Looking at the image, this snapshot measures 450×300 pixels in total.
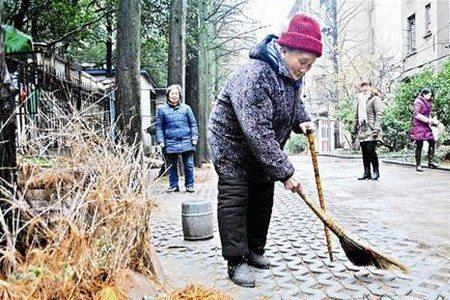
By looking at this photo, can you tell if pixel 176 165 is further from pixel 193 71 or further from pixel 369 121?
pixel 193 71

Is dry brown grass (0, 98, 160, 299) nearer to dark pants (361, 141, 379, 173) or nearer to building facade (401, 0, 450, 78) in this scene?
dark pants (361, 141, 379, 173)

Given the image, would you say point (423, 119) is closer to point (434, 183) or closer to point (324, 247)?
point (434, 183)

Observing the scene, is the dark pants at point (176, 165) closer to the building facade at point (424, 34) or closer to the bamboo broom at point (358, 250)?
the bamboo broom at point (358, 250)

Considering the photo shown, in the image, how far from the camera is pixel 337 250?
4656 mm

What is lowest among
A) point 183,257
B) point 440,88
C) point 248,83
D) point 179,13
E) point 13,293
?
point 183,257

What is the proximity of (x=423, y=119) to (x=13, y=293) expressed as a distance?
11.5 meters

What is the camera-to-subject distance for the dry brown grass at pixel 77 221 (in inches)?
96.0

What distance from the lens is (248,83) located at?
3561 mm

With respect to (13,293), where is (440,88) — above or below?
above

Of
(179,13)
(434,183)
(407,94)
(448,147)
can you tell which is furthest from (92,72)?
(434,183)

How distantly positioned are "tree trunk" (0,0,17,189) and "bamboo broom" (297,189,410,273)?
1850mm

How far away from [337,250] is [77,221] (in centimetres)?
265

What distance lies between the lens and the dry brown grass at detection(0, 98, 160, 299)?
96.0 inches

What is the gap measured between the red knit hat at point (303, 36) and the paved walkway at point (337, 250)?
144cm
